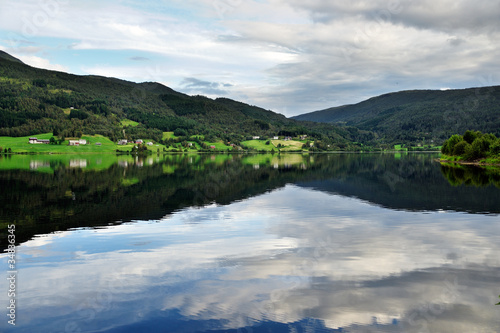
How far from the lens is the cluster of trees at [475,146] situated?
379ft

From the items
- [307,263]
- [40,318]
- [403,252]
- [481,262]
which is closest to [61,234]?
[40,318]

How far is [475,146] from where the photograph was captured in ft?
400

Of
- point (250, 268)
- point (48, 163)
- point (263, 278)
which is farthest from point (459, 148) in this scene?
point (263, 278)

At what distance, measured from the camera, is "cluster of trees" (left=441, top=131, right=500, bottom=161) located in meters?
115

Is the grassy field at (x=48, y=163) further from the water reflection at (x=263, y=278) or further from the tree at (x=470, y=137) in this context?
the tree at (x=470, y=137)

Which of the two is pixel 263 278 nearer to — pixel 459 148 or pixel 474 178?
pixel 474 178

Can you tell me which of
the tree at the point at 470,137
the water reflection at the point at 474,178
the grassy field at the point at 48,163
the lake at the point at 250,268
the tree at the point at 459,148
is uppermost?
the tree at the point at 470,137

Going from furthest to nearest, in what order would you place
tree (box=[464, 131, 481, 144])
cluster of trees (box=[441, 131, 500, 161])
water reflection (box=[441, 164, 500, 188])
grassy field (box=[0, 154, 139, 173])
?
tree (box=[464, 131, 481, 144])
cluster of trees (box=[441, 131, 500, 161])
grassy field (box=[0, 154, 139, 173])
water reflection (box=[441, 164, 500, 188])

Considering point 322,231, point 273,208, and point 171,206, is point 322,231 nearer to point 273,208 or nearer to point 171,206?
point 273,208

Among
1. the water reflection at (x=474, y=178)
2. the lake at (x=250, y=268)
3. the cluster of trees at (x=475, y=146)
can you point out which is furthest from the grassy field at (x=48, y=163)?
the cluster of trees at (x=475, y=146)

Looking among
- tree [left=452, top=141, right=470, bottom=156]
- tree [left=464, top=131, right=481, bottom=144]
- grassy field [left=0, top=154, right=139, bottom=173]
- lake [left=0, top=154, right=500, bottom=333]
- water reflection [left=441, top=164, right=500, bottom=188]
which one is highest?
tree [left=464, top=131, right=481, bottom=144]

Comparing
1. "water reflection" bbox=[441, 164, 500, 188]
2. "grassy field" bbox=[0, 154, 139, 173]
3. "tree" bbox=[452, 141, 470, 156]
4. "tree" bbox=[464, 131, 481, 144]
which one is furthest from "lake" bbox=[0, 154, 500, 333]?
"tree" bbox=[464, 131, 481, 144]

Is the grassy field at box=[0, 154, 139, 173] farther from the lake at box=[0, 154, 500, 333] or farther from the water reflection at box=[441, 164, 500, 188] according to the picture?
the water reflection at box=[441, 164, 500, 188]

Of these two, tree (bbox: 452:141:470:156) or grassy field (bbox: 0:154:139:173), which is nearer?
grassy field (bbox: 0:154:139:173)
